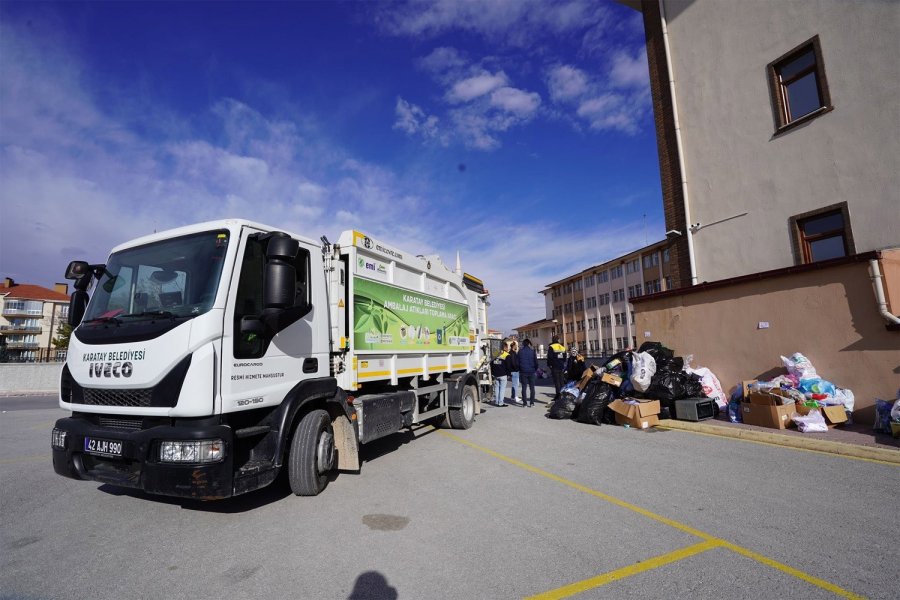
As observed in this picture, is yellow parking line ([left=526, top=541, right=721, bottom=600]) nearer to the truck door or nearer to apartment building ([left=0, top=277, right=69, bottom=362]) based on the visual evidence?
the truck door

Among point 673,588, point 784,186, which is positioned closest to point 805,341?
point 784,186

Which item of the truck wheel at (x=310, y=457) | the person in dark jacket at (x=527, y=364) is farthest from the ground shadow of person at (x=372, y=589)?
the person in dark jacket at (x=527, y=364)

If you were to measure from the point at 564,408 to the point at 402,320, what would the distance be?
Answer: 4.92 metres

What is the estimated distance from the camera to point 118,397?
155 inches

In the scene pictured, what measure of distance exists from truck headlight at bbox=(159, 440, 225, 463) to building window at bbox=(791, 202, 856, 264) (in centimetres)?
1167

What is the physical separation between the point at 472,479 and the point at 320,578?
2542 mm

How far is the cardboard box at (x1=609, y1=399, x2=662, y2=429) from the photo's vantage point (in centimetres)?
845

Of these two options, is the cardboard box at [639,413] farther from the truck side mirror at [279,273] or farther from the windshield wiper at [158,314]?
the windshield wiper at [158,314]

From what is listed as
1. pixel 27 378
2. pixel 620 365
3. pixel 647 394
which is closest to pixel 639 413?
pixel 647 394

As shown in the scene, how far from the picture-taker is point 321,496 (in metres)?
4.74

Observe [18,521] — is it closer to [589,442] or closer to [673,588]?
[673,588]

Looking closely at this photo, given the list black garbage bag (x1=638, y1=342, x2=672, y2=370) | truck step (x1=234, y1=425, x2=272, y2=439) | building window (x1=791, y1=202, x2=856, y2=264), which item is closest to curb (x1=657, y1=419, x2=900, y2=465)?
black garbage bag (x1=638, y1=342, x2=672, y2=370)

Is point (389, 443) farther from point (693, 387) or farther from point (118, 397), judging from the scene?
point (693, 387)

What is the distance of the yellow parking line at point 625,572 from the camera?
2.82m
